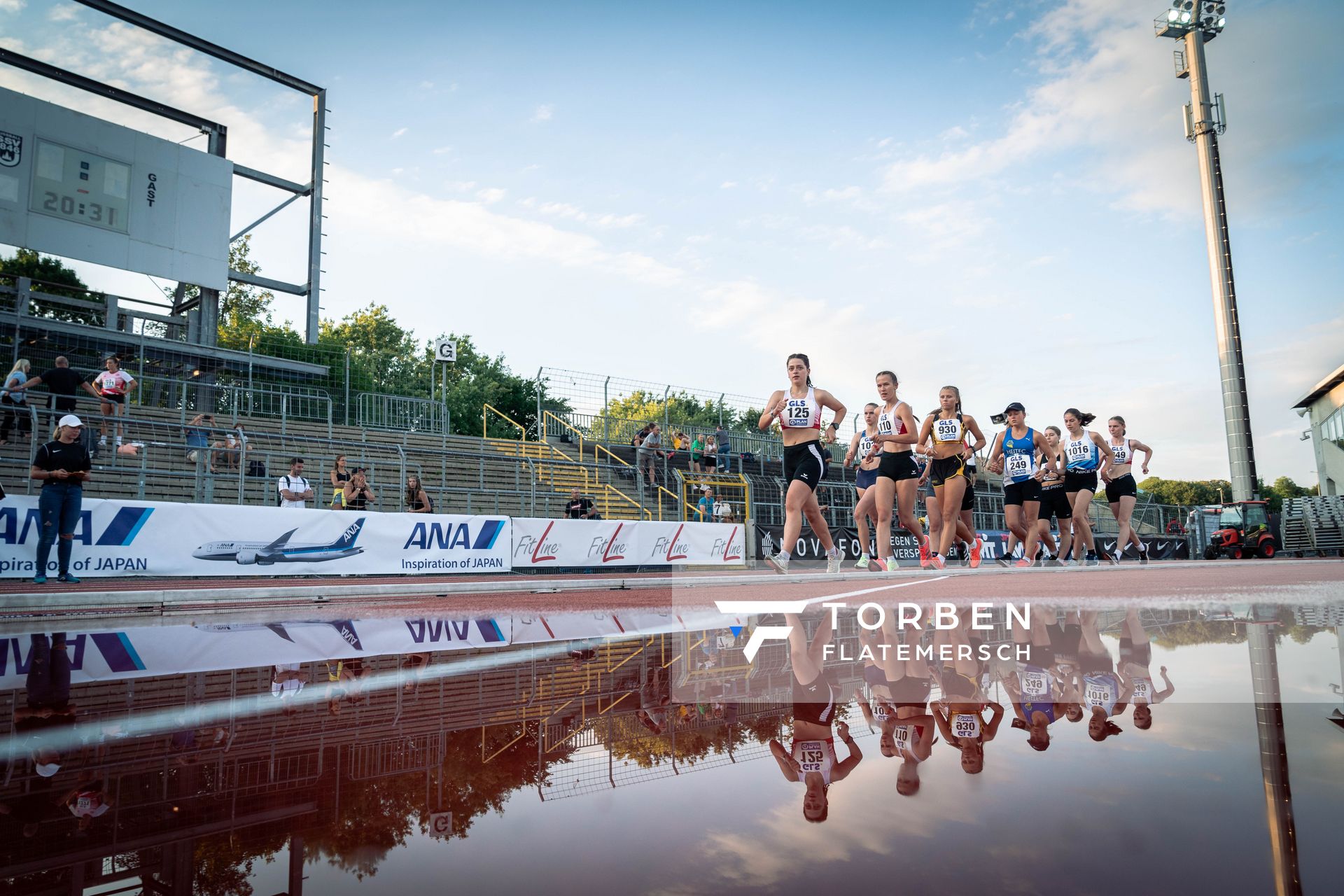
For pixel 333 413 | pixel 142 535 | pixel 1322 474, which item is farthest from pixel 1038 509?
pixel 1322 474

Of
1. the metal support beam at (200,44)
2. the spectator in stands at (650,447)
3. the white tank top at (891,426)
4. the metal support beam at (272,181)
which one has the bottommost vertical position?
the white tank top at (891,426)

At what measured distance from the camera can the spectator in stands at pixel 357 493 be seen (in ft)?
47.4

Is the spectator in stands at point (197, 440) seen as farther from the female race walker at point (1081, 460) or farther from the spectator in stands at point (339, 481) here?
the female race walker at point (1081, 460)

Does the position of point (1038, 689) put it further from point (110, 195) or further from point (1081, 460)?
point (110, 195)

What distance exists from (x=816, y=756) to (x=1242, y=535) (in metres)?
31.7

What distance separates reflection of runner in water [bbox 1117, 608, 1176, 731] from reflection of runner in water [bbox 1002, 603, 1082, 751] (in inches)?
6.5

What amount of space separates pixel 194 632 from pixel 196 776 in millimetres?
4726

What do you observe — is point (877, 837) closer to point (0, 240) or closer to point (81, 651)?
point (81, 651)

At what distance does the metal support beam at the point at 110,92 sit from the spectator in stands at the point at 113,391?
37.2ft

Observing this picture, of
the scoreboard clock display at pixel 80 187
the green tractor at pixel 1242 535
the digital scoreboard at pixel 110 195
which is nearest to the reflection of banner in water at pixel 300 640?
the digital scoreboard at pixel 110 195

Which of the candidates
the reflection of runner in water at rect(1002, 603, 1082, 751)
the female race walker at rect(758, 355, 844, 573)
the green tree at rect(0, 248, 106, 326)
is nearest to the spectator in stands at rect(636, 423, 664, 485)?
the female race walker at rect(758, 355, 844, 573)

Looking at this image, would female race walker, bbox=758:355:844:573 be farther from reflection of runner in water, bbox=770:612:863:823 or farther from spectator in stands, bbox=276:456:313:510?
spectator in stands, bbox=276:456:313:510

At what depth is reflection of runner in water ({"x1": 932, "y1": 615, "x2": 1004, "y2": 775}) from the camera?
5.67 ft

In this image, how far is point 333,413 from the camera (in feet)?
79.7
